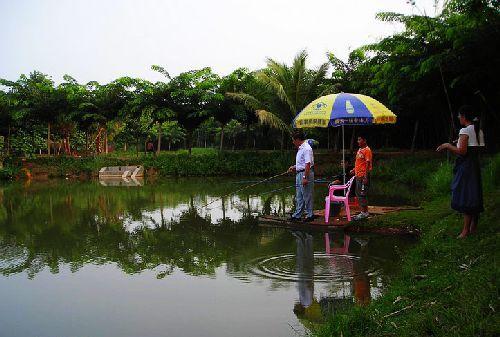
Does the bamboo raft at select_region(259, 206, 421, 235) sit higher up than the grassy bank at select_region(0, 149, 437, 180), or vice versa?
the grassy bank at select_region(0, 149, 437, 180)

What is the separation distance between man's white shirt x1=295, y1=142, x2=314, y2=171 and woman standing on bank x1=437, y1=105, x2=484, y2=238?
2895mm

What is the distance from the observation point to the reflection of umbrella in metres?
8.88

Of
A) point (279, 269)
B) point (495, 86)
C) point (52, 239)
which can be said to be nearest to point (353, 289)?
point (279, 269)

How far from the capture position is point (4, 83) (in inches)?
1120

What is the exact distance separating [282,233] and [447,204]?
10.7 ft

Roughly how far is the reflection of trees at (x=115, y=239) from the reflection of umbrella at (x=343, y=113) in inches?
89.1

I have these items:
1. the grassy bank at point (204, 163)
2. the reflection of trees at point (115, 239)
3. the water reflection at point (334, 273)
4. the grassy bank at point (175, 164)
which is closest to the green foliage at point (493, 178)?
the water reflection at point (334, 273)

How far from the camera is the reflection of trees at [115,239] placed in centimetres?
694

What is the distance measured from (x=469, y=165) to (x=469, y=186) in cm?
24

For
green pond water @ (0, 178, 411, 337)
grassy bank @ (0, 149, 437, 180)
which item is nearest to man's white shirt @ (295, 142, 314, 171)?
green pond water @ (0, 178, 411, 337)

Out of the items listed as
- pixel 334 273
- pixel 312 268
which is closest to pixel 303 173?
pixel 312 268

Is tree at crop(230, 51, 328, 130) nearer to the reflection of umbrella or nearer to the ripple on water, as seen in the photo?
the reflection of umbrella

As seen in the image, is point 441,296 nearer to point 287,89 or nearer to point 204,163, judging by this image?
point 287,89

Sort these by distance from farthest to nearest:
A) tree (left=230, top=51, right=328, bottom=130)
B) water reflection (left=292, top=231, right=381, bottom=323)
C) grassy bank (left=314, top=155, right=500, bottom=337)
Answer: tree (left=230, top=51, right=328, bottom=130), water reflection (left=292, top=231, right=381, bottom=323), grassy bank (left=314, top=155, right=500, bottom=337)
